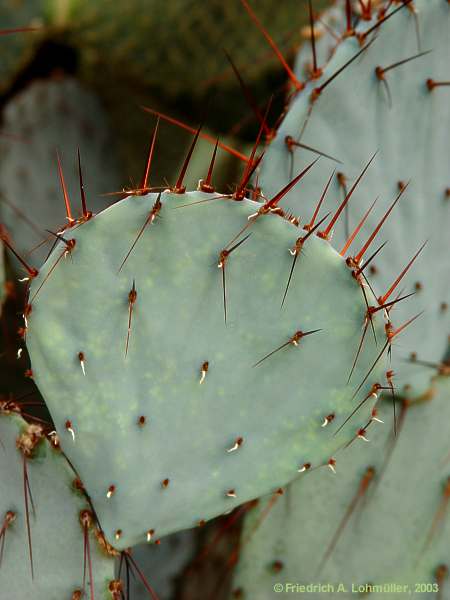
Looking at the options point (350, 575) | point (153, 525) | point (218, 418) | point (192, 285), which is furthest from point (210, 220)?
point (350, 575)

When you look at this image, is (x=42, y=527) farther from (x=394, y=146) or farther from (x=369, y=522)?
(x=394, y=146)

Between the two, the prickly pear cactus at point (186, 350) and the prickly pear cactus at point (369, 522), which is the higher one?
the prickly pear cactus at point (186, 350)

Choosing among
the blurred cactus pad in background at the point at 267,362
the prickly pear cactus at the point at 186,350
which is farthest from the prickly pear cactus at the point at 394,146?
the prickly pear cactus at the point at 186,350

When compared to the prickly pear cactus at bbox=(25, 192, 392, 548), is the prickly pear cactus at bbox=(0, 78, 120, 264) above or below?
below

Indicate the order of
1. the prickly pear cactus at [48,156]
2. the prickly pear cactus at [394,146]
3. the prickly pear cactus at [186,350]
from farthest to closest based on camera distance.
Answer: the prickly pear cactus at [48,156]
the prickly pear cactus at [394,146]
the prickly pear cactus at [186,350]

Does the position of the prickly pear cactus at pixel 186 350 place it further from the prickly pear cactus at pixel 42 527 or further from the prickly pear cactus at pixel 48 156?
the prickly pear cactus at pixel 48 156

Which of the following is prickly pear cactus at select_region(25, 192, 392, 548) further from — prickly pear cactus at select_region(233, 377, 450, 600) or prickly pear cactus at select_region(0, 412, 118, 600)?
prickly pear cactus at select_region(233, 377, 450, 600)

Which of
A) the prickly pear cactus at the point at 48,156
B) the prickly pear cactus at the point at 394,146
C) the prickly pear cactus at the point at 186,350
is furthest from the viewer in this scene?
the prickly pear cactus at the point at 48,156

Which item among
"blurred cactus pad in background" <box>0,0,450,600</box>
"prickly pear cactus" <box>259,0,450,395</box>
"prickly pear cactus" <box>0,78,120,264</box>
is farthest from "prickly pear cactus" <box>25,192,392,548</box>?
"prickly pear cactus" <box>0,78,120,264</box>
